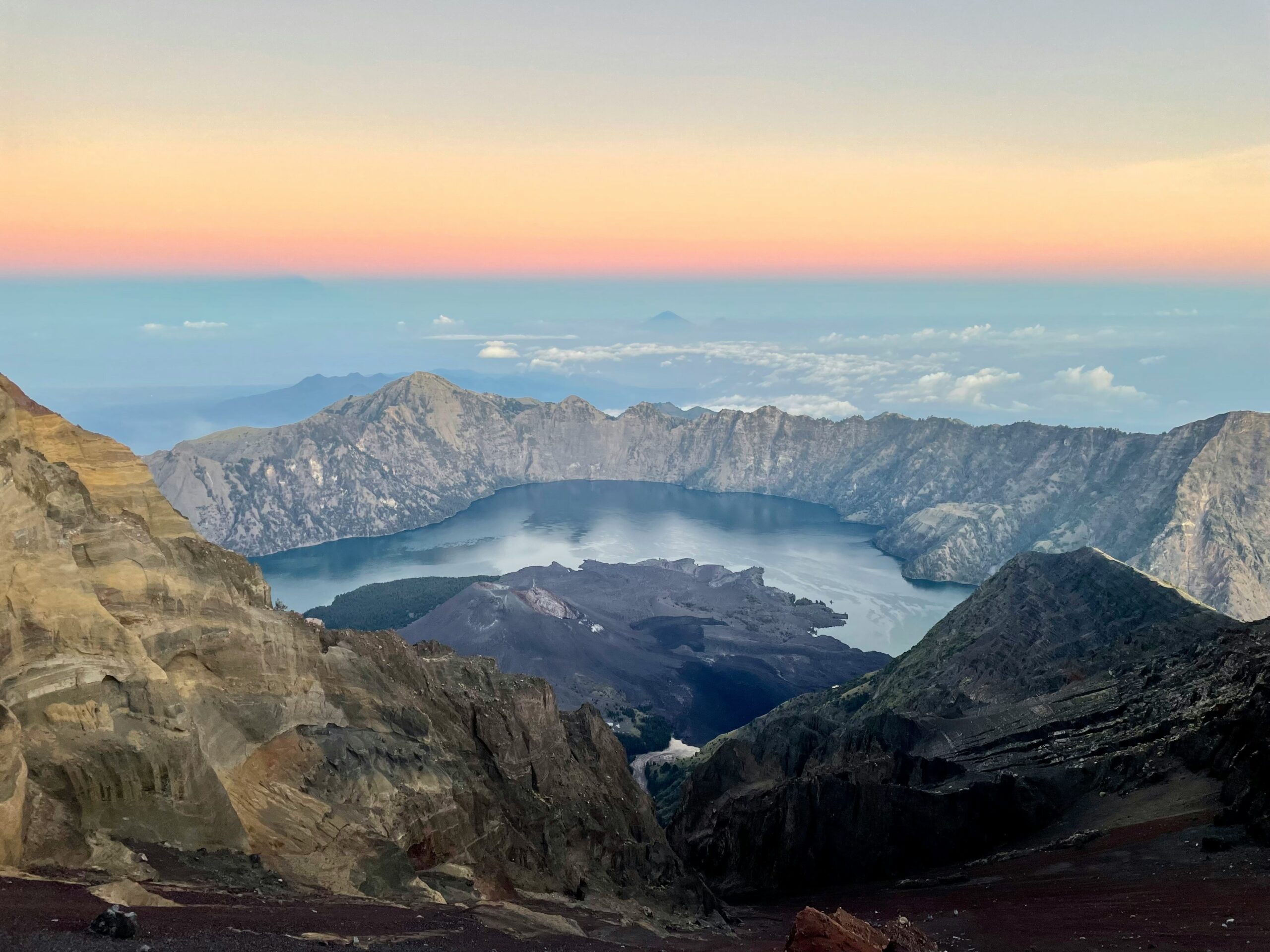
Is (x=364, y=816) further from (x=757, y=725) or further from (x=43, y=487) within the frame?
(x=757, y=725)

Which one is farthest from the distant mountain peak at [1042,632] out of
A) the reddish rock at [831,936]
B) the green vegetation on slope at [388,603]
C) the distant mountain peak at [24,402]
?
the green vegetation on slope at [388,603]

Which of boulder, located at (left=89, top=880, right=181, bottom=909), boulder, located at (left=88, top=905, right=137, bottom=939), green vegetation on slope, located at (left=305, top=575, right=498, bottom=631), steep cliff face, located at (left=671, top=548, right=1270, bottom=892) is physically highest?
boulder, located at (left=88, top=905, right=137, bottom=939)

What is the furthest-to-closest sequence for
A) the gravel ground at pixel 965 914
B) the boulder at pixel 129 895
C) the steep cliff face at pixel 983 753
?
the steep cliff face at pixel 983 753 → the boulder at pixel 129 895 → the gravel ground at pixel 965 914

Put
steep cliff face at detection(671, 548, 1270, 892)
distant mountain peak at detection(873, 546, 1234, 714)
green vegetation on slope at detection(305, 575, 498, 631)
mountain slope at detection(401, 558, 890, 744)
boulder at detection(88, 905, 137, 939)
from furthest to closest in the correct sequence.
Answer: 1. green vegetation on slope at detection(305, 575, 498, 631)
2. mountain slope at detection(401, 558, 890, 744)
3. distant mountain peak at detection(873, 546, 1234, 714)
4. steep cliff face at detection(671, 548, 1270, 892)
5. boulder at detection(88, 905, 137, 939)

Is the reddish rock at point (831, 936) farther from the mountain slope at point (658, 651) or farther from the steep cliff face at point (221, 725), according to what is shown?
the mountain slope at point (658, 651)

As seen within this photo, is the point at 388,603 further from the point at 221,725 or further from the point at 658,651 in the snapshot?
the point at 221,725

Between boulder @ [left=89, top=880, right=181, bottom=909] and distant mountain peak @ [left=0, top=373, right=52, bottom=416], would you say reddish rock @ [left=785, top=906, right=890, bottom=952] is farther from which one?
distant mountain peak @ [left=0, top=373, right=52, bottom=416]

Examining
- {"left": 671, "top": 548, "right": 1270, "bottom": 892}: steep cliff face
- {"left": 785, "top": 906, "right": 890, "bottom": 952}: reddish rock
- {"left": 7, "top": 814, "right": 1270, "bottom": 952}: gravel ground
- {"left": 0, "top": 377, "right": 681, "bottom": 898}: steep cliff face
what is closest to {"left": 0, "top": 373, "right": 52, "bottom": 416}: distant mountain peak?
{"left": 0, "top": 377, "right": 681, "bottom": 898}: steep cliff face
